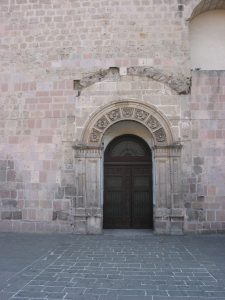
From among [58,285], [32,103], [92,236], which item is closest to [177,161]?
[92,236]

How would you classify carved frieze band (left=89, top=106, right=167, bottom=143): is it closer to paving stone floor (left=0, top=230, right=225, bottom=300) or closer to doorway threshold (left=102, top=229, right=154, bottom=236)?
doorway threshold (left=102, top=229, right=154, bottom=236)

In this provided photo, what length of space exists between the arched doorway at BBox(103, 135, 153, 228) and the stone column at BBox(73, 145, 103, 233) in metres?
0.57

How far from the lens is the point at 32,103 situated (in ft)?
30.2

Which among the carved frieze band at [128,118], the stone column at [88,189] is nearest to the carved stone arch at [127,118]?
the carved frieze band at [128,118]

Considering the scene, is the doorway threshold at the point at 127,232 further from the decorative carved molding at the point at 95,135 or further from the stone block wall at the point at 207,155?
the decorative carved molding at the point at 95,135

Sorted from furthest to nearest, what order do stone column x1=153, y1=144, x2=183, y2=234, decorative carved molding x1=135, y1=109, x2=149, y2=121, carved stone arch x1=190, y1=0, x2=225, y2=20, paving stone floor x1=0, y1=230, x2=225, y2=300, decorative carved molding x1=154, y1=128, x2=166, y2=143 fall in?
carved stone arch x1=190, y1=0, x2=225, y2=20 → decorative carved molding x1=135, y1=109, x2=149, y2=121 → decorative carved molding x1=154, y1=128, x2=166, y2=143 → stone column x1=153, y1=144, x2=183, y2=234 → paving stone floor x1=0, y1=230, x2=225, y2=300

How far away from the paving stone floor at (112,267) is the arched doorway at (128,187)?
1170 mm

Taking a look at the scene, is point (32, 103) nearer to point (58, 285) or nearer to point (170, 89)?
point (170, 89)

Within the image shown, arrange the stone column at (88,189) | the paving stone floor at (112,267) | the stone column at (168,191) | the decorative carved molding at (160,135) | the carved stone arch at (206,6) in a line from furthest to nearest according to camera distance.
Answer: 1. the carved stone arch at (206,6)
2. the decorative carved molding at (160,135)
3. the stone column at (88,189)
4. the stone column at (168,191)
5. the paving stone floor at (112,267)

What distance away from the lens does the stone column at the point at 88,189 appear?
865 centimetres

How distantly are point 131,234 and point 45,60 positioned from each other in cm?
520

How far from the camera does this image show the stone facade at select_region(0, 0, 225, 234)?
8.68 meters

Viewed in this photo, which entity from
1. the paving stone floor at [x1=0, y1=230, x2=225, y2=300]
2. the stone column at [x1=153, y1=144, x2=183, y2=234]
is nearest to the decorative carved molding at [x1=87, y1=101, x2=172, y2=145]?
the stone column at [x1=153, y1=144, x2=183, y2=234]

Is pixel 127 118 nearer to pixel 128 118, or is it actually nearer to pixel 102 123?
pixel 128 118
